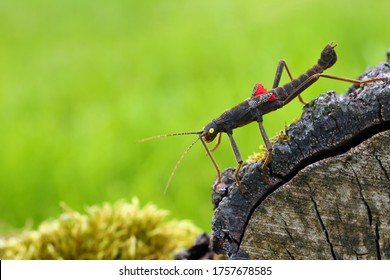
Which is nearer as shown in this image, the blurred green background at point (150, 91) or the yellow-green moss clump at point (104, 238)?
the yellow-green moss clump at point (104, 238)

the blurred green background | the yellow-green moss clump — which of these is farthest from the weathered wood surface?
the blurred green background

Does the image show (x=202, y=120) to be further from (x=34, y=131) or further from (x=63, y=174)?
(x=34, y=131)

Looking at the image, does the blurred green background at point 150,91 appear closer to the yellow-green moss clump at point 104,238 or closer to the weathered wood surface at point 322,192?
the yellow-green moss clump at point 104,238

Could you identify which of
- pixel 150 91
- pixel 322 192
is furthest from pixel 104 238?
pixel 150 91

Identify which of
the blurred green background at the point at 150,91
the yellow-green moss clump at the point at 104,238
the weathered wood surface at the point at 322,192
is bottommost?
the weathered wood surface at the point at 322,192

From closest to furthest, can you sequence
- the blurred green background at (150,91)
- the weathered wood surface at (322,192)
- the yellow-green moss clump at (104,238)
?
1. the weathered wood surface at (322,192)
2. the yellow-green moss clump at (104,238)
3. the blurred green background at (150,91)

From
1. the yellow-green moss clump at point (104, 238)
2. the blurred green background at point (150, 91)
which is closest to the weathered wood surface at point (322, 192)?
the yellow-green moss clump at point (104, 238)

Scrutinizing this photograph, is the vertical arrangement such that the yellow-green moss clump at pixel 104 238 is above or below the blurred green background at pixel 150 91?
below

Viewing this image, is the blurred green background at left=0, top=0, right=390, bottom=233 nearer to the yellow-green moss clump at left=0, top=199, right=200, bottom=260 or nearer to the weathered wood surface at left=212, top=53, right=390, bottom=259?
the yellow-green moss clump at left=0, top=199, right=200, bottom=260
